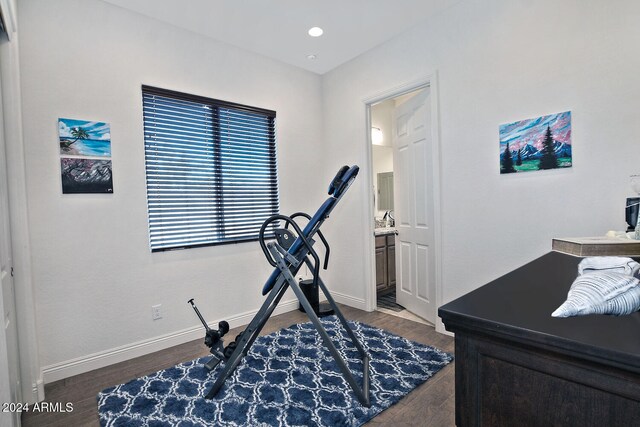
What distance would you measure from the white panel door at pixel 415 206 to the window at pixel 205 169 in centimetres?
148

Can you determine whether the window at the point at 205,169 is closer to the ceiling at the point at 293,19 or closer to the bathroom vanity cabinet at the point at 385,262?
the ceiling at the point at 293,19

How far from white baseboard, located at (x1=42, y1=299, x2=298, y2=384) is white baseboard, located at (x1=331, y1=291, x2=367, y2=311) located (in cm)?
129

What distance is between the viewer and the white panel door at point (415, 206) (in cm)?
317

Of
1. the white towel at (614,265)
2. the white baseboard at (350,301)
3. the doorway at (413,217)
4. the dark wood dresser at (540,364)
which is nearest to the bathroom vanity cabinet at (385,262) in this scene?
the doorway at (413,217)

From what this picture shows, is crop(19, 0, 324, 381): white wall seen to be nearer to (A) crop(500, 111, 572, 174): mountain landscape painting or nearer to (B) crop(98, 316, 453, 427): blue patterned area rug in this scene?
(B) crop(98, 316, 453, 427): blue patterned area rug

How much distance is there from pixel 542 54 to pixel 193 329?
366 cm

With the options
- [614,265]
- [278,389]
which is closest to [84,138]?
[278,389]

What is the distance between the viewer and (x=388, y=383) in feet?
7.01

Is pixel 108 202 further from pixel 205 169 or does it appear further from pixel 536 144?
pixel 536 144

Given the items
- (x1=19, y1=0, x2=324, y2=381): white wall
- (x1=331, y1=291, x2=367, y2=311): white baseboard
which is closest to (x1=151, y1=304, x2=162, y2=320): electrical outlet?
(x1=19, y1=0, x2=324, y2=381): white wall

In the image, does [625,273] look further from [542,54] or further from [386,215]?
[386,215]

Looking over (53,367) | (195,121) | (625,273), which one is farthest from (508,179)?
(53,367)

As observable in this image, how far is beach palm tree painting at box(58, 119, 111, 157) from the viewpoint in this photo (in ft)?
7.66

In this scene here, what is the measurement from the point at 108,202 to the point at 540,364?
2.91 metres
